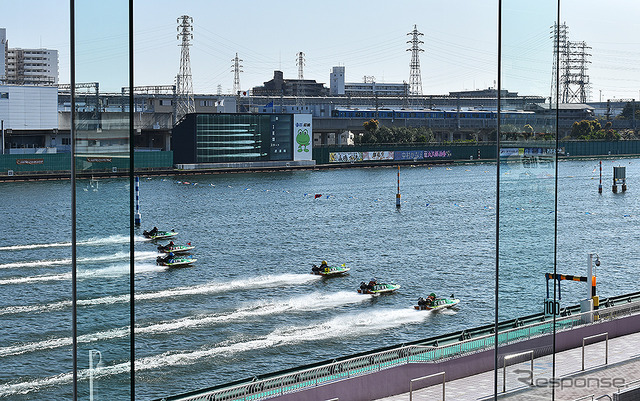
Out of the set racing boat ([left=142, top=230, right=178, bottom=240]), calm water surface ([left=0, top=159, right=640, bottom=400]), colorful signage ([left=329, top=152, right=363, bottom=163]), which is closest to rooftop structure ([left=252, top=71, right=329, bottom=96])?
colorful signage ([left=329, top=152, right=363, bottom=163])

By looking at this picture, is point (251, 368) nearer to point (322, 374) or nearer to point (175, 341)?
point (175, 341)

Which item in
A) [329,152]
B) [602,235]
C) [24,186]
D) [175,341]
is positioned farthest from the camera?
[329,152]

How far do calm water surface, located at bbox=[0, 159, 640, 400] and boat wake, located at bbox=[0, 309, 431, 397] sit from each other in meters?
0.06

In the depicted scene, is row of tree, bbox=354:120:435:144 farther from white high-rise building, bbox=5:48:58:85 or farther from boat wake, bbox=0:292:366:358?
white high-rise building, bbox=5:48:58:85

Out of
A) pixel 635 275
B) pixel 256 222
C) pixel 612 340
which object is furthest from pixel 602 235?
pixel 612 340

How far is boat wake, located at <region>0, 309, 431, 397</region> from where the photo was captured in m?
16.7

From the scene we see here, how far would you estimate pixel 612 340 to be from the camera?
14.4m

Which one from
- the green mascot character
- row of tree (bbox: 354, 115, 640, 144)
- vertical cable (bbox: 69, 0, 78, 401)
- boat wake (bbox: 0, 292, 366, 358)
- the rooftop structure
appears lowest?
boat wake (bbox: 0, 292, 366, 358)

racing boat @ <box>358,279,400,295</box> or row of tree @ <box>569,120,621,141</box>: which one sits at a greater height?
row of tree @ <box>569,120,621,141</box>

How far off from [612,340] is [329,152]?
2590 inches

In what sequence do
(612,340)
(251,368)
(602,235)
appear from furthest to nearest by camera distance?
(602,235) < (251,368) < (612,340)

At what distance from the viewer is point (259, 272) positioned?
29.2 metres

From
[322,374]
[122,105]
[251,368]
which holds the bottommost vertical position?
[251,368]

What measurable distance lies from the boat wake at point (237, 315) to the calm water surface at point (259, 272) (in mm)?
81
